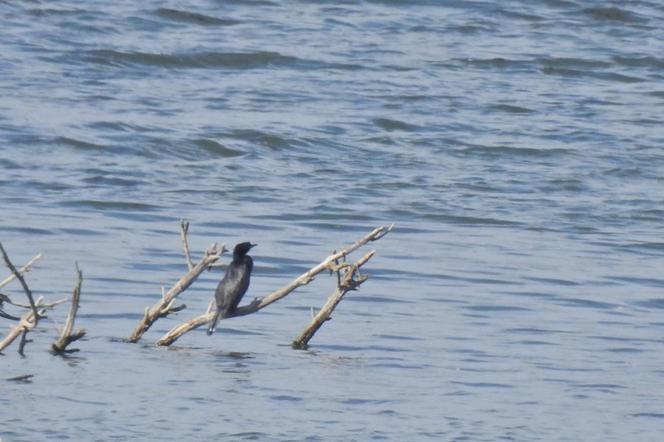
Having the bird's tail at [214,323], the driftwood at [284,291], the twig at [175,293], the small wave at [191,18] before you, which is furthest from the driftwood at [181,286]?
the small wave at [191,18]

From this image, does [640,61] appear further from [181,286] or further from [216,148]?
[181,286]

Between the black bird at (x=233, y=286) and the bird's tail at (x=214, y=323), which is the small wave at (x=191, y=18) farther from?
the bird's tail at (x=214, y=323)

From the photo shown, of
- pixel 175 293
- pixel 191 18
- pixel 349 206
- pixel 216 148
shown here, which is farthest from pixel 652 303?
pixel 191 18

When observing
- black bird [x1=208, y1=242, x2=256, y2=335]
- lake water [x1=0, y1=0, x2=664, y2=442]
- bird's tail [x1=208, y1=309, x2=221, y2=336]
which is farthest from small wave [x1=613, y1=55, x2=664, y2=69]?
bird's tail [x1=208, y1=309, x2=221, y2=336]

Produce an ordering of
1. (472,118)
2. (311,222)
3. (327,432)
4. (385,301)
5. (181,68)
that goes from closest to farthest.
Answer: (327,432) → (385,301) → (311,222) → (472,118) → (181,68)

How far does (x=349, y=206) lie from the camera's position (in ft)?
51.0

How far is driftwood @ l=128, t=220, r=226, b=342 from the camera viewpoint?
7.68m

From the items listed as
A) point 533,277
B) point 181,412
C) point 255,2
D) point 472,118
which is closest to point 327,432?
point 181,412

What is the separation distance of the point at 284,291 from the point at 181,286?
18.6 inches

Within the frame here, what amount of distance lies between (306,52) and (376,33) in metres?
1.90

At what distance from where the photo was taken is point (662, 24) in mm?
27156

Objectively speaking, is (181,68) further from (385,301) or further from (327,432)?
(327,432)

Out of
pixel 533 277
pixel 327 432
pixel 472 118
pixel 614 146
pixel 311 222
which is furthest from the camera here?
pixel 472 118

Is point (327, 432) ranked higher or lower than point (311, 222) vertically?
higher
